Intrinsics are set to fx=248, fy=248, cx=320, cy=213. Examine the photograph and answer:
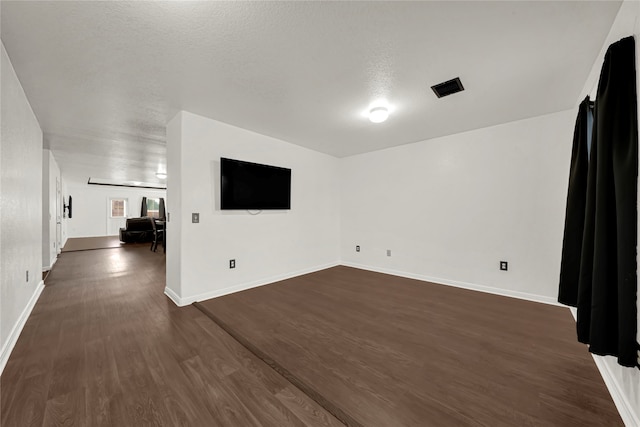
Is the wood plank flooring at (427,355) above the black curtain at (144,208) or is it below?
below

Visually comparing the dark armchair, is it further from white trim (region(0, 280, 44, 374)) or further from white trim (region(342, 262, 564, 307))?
white trim (region(342, 262, 564, 307))

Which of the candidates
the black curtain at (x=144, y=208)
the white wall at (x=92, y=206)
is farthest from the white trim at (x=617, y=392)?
the white wall at (x=92, y=206)

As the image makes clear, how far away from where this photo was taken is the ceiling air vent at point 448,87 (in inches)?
86.1

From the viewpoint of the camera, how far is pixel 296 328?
7.73 ft

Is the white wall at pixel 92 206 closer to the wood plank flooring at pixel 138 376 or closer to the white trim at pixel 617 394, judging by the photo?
the wood plank flooring at pixel 138 376

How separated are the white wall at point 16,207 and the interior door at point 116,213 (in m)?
9.62

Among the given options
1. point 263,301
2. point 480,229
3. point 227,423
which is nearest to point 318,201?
point 263,301

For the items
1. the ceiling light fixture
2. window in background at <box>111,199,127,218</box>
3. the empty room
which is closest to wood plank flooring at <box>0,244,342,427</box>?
the empty room

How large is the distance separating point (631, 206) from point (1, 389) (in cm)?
357

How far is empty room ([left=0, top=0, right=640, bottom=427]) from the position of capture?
1384mm

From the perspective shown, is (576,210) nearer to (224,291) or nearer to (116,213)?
(224,291)

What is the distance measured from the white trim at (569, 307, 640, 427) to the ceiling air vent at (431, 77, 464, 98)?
7.31 feet

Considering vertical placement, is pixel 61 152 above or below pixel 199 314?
above

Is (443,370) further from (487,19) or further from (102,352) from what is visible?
(102,352)
